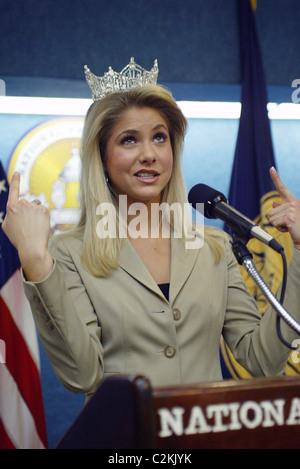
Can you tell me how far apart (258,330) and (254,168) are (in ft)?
5.24

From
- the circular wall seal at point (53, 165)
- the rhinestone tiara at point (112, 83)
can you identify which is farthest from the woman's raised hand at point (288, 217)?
the circular wall seal at point (53, 165)

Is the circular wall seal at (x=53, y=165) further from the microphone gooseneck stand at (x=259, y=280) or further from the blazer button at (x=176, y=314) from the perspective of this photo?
the microphone gooseneck stand at (x=259, y=280)

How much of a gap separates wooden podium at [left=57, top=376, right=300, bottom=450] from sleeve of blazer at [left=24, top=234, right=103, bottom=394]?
463 mm

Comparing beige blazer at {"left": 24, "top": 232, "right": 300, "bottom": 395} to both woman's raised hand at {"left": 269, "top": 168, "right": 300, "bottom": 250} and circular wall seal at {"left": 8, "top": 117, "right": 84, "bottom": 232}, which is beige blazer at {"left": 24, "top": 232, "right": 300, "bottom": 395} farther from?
circular wall seal at {"left": 8, "top": 117, "right": 84, "bottom": 232}

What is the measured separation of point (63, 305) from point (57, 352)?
5.3 inches

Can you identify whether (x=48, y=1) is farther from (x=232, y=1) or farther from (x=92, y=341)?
(x=92, y=341)

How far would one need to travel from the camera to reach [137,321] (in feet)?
4.42

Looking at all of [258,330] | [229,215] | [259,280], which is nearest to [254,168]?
[258,330]

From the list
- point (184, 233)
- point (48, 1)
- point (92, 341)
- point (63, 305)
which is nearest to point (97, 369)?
point (92, 341)

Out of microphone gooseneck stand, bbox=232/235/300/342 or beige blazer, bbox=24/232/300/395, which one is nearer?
microphone gooseneck stand, bbox=232/235/300/342

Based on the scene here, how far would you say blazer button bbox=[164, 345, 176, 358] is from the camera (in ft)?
4.41

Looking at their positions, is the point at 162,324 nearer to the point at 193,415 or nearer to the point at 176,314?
the point at 176,314

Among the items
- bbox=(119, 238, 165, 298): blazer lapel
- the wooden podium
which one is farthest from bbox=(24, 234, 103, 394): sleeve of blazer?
the wooden podium

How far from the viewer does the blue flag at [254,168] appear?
2.78m
